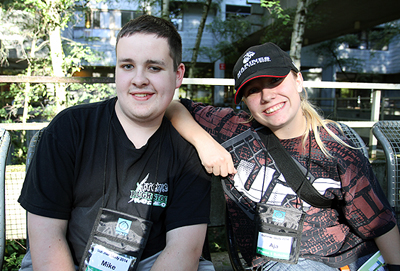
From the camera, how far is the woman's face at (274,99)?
1.72 metres

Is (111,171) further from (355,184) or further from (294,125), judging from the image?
(355,184)

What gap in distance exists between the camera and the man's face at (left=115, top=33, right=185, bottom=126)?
4.97ft

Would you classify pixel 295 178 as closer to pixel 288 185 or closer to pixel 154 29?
pixel 288 185

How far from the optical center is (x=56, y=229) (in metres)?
1.40

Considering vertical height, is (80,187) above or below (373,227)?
above

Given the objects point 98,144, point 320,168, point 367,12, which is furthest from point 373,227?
point 367,12

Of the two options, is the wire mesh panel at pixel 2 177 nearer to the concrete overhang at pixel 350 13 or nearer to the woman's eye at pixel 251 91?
the woman's eye at pixel 251 91

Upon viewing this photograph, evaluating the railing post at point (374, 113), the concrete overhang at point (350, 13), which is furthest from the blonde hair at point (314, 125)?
the concrete overhang at point (350, 13)

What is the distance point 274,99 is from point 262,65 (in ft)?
0.73

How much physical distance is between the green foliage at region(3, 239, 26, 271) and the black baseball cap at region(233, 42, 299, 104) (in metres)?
2.57

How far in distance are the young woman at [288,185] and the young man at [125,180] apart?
0.27 meters

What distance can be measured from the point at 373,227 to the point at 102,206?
158 cm

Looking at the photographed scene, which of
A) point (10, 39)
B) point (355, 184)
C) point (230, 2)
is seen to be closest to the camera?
point (355, 184)

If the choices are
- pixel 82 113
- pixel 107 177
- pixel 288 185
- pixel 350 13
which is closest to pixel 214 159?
pixel 288 185
